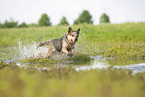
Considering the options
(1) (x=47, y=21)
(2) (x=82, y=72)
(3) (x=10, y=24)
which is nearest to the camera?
(2) (x=82, y=72)

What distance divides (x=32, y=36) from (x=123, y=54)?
46.7 feet

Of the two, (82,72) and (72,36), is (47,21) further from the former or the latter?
(82,72)

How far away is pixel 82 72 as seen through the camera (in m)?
5.87

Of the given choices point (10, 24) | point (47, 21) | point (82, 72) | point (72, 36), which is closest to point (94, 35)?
point (72, 36)

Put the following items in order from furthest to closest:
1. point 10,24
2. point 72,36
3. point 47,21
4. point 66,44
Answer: point 47,21
point 10,24
point 66,44
point 72,36

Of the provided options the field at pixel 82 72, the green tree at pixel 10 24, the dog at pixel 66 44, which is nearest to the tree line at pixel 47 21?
the green tree at pixel 10 24

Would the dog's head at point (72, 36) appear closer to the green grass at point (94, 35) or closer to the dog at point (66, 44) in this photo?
the dog at point (66, 44)

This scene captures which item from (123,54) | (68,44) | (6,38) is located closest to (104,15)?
(6,38)

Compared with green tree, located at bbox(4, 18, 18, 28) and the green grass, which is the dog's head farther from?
green tree, located at bbox(4, 18, 18, 28)

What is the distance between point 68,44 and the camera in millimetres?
10172

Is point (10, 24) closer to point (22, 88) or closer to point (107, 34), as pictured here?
point (107, 34)

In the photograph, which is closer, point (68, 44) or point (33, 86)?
point (33, 86)

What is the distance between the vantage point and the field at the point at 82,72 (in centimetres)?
305

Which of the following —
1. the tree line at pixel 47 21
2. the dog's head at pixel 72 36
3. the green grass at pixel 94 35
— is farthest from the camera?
the tree line at pixel 47 21
